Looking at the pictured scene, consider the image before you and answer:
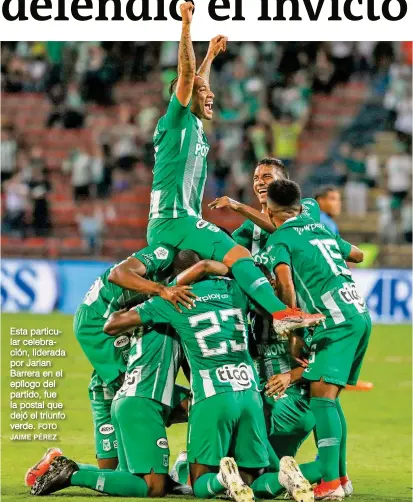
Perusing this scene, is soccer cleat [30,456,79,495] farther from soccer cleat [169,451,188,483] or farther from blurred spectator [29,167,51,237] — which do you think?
blurred spectator [29,167,51,237]

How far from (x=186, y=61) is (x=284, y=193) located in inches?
40.5

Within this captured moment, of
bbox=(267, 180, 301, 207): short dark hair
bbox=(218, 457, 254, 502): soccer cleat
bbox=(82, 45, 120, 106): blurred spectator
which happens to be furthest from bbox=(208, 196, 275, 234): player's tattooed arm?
bbox=(82, 45, 120, 106): blurred spectator

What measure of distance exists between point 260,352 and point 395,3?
125 inches

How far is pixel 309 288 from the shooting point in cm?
660

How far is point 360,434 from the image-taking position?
911 centimetres

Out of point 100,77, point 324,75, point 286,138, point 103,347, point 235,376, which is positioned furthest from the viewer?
point 324,75

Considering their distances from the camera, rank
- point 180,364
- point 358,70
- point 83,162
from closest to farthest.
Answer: point 180,364
point 83,162
point 358,70

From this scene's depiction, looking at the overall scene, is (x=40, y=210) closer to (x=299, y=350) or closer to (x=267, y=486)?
(x=299, y=350)

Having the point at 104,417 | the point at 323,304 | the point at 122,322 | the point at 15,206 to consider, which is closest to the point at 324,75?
the point at 15,206

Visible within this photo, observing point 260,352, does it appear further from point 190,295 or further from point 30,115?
point 30,115

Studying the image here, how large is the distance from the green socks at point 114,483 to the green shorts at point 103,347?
0.75m

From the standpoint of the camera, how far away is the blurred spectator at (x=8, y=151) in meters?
21.0

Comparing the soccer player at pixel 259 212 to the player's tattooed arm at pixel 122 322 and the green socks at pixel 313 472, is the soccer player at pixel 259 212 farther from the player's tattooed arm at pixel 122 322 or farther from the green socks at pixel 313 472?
the green socks at pixel 313 472

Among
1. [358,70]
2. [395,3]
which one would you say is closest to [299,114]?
[358,70]
